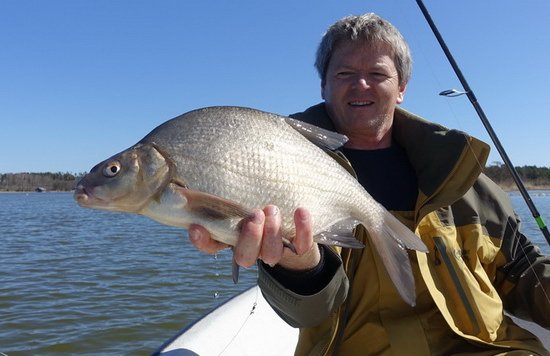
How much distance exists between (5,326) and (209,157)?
7.42m

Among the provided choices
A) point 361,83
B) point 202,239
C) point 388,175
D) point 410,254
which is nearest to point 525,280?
point 410,254

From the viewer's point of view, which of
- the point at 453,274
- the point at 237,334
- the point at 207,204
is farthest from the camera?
the point at 237,334

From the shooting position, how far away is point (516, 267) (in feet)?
10.4

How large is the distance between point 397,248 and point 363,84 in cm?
117

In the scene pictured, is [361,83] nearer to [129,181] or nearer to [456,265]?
[456,265]

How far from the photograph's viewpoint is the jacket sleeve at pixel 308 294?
2.52m

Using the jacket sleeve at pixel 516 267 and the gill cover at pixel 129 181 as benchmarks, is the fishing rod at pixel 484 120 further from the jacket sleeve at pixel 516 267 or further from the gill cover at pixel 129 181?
the gill cover at pixel 129 181

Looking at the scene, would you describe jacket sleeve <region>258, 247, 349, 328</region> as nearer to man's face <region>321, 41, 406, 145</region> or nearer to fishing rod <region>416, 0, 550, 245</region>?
man's face <region>321, 41, 406, 145</region>

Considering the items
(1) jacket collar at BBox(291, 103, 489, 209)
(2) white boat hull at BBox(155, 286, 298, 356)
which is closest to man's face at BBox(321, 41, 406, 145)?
(1) jacket collar at BBox(291, 103, 489, 209)

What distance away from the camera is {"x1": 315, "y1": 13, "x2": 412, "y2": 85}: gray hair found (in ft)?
10.6

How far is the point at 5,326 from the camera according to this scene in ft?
25.8

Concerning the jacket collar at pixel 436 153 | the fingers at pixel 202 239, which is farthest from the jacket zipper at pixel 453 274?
the fingers at pixel 202 239

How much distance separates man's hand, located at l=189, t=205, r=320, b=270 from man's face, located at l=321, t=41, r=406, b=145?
125 cm

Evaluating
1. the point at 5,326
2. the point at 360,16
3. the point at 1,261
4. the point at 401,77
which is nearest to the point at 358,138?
the point at 401,77
